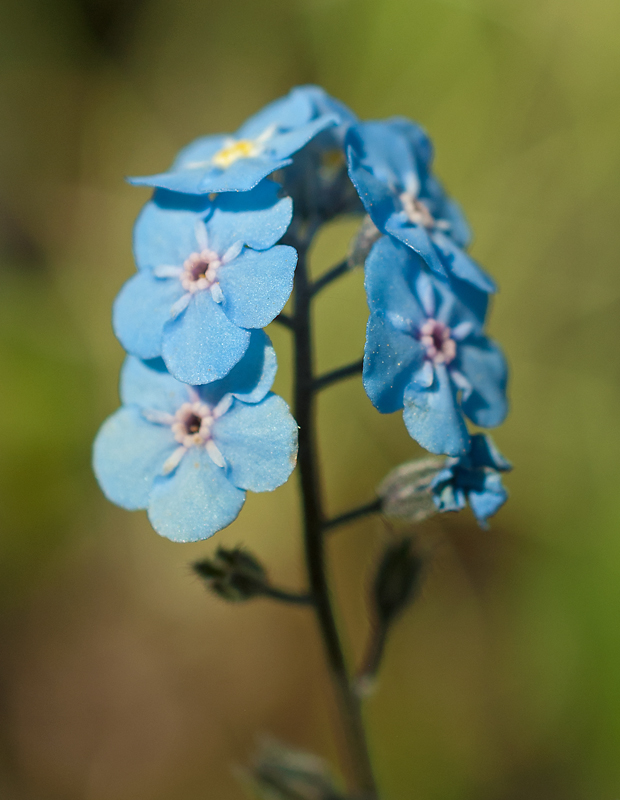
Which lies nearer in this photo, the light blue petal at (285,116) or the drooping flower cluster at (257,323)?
the drooping flower cluster at (257,323)

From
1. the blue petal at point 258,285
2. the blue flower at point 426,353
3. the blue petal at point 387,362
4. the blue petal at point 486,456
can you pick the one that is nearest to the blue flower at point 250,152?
the blue petal at point 258,285

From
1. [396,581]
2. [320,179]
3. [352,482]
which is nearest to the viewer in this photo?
[320,179]

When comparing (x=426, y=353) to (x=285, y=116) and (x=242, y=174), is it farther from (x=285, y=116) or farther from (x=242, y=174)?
(x=285, y=116)

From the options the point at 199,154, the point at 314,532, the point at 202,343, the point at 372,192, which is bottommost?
the point at 314,532

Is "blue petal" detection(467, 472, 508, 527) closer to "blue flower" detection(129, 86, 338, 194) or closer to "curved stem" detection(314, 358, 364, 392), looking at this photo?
"curved stem" detection(314, 358, 364, 392)

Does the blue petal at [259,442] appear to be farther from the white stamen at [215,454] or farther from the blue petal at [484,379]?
the blue petal at [484,379]

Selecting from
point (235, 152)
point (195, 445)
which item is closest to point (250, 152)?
point (235, 152)
